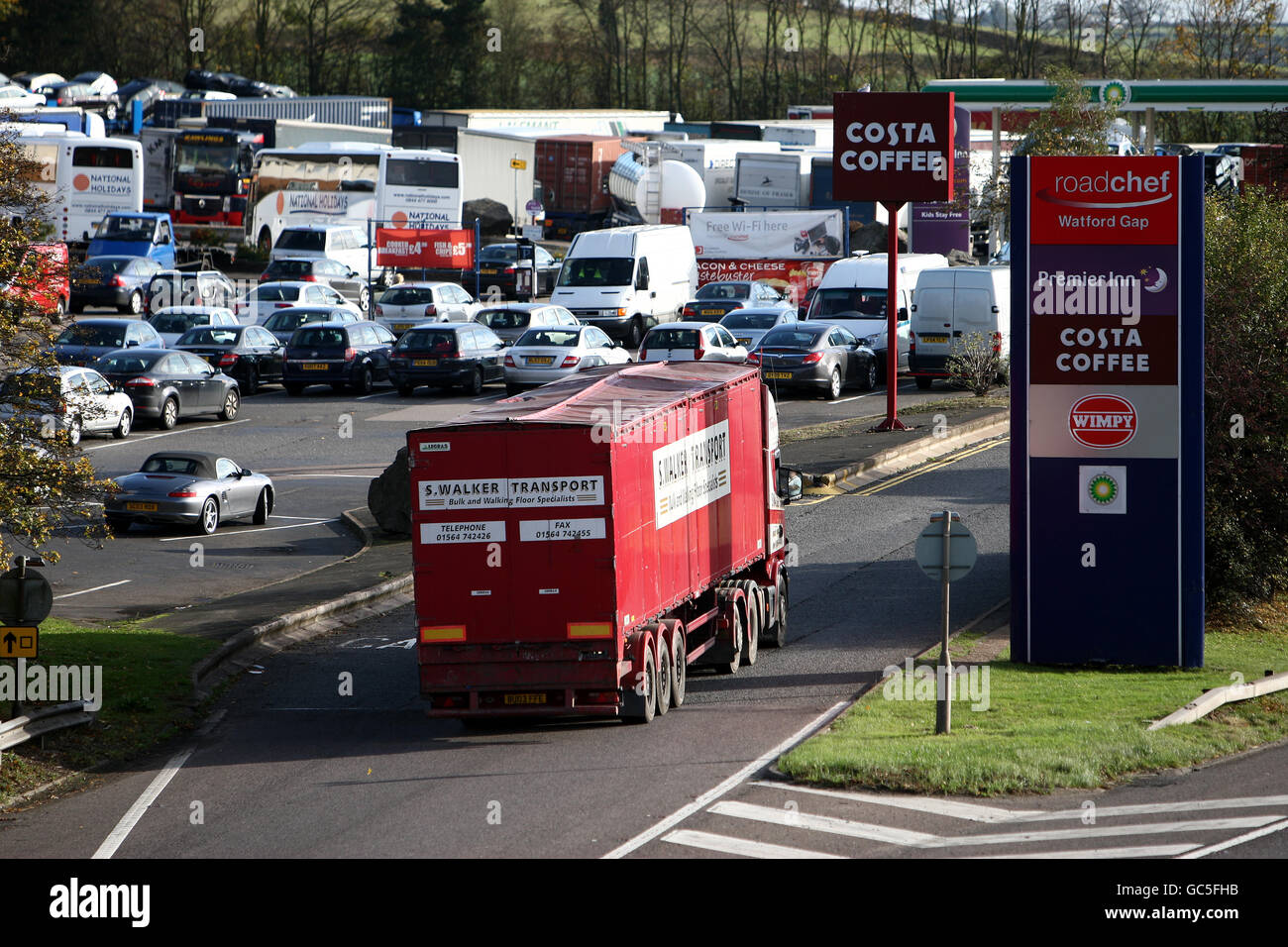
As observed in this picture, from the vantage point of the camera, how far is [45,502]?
14.8 meters

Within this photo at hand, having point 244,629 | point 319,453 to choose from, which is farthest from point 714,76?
point 244,629

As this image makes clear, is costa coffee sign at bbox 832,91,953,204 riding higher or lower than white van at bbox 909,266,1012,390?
higher

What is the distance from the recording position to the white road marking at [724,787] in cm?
1123

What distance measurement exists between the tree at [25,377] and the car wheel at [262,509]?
470 inches

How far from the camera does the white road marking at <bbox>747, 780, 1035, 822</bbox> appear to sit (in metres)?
12.0

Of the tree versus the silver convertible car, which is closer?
the tree

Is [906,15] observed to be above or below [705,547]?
above

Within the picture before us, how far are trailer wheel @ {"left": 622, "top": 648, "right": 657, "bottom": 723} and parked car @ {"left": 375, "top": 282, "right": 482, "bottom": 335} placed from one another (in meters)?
31.1

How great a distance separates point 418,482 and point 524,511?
3.18ft

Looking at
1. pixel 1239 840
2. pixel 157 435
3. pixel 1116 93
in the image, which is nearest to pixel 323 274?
pixel 157 435

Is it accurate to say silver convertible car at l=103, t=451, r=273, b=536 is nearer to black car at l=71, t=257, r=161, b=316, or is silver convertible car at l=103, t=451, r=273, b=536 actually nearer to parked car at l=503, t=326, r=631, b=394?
parked car at l=503, t=326, r=631, b=394

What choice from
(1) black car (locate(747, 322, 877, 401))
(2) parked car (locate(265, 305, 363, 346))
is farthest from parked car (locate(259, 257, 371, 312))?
(1) black car (locate(747, 322, 877, 401))

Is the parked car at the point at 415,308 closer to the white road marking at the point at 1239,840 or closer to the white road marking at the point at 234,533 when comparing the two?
the white road marking at the point at 234,533
